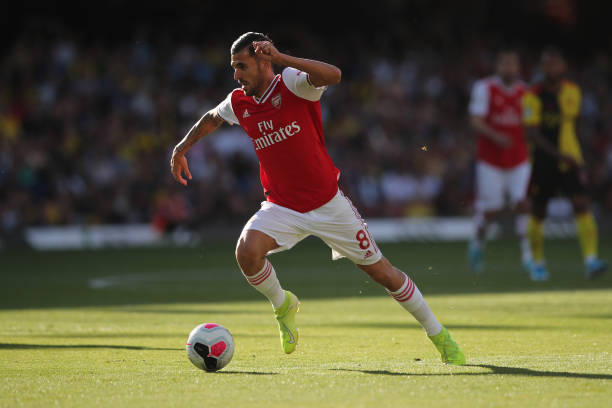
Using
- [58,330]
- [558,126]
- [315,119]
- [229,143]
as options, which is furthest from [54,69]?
[315,119]

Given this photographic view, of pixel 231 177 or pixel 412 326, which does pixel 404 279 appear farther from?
pixel 231 177

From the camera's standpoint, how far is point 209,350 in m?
6.30

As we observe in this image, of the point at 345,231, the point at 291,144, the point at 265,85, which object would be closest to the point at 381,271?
the point at 345,231

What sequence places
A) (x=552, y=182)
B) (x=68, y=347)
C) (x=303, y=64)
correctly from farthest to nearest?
1. (x=552, y=182)
2. (x=68, y=347)
3. (x=303, y=64)

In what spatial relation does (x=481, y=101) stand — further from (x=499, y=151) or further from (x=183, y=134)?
(x=183, y=134)

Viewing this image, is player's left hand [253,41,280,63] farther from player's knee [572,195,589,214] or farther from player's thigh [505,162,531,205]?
player's thigh [505,162,531,205]

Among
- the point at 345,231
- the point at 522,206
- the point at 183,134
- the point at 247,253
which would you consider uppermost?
the point at 345,231

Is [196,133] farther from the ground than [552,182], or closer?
farther from the ground

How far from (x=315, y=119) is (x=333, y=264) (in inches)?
385

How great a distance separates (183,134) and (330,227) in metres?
16.9

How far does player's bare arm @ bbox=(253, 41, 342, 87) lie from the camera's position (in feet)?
20.0

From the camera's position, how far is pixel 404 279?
6.74 m

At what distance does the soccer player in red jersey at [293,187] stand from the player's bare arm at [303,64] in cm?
25

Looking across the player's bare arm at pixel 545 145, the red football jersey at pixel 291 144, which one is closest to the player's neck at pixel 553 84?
the player's bare arm at pixel 545 145
